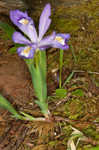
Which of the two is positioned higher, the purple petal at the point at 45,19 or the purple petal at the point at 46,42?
the purple petal at the point at 45,19

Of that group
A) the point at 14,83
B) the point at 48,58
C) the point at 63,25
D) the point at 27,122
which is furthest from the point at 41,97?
the point at 63,25

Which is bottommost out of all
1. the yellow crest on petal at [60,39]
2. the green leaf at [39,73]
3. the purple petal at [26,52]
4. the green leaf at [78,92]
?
the green leaf at [78,92]

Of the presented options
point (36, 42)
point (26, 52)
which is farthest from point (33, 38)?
point (26, 52)

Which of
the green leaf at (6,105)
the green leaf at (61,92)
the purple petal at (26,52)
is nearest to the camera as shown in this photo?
the purple petal at (26,52)

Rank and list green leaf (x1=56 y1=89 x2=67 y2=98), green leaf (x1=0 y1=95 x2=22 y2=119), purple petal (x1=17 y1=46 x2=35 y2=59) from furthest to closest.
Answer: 1. green leaf (x1=56 y1=89 x2=67 y2=98)
2. green leaf (x1=0 y1=95 x2=22 y2=119)
3. purple petal (x1=17 y1=46 x2=35 y2=59)

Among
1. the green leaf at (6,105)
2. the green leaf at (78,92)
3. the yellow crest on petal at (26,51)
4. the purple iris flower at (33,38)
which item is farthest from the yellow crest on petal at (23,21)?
the green leaf at (78,92)

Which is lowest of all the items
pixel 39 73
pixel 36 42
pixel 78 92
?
pixel 78 92

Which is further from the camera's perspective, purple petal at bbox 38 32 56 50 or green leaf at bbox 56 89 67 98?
green leaf at bbox 56 89 67 98

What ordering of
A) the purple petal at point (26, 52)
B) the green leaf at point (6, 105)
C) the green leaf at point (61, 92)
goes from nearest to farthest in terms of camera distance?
1. the purple petal at point (26, 52)
2. the green leaf at point (6, 105)
3. the green leaf at point (61, 92)

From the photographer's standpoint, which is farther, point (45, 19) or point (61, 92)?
point (61, 92)

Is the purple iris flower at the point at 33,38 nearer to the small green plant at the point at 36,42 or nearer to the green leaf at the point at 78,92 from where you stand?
the small green plant at the point at 36,42

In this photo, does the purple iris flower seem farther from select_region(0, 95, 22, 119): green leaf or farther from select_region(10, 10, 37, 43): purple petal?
select_region(0, 95, 22, 119): green leaf

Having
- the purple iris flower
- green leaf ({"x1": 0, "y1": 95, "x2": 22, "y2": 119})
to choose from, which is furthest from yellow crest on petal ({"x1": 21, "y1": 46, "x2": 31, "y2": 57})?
green leaf ({"x1": 0, "y1": 95, "x2": 22, "y2": 119})

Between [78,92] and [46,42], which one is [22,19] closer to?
[46,42]
